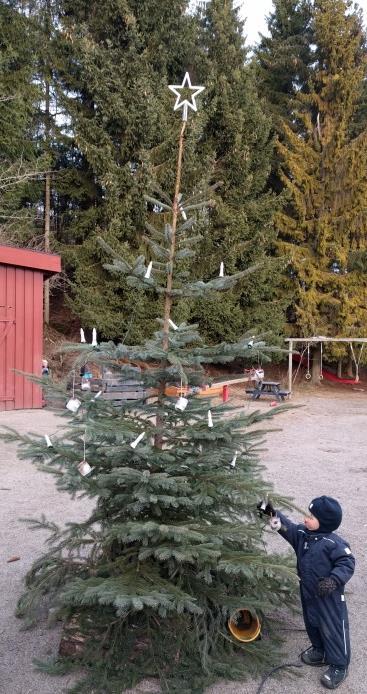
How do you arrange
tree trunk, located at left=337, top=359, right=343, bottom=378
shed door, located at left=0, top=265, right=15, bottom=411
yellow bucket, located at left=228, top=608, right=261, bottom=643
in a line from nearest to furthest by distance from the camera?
yellow bucket, located at left=228, top=608, right=261, bottom=643 < shed door, located at left=0, top=265, right=15, bottom=411 < tree trunk, located at left=337, top=359, right=343, bottom=378

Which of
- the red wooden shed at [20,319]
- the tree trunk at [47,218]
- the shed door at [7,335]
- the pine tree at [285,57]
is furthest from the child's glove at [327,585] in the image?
the pine tree at [285,57]

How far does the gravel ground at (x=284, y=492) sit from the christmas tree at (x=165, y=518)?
18 cm

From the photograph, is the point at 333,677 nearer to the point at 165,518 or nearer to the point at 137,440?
the point at 165,518

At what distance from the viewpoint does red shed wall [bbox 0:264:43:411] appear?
13023 millimetres

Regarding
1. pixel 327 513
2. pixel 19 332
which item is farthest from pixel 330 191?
pixel 327 513

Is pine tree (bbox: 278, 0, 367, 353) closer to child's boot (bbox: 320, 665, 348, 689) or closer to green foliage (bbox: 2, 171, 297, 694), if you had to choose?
green foliage (bbox: 2, 171, 297, 694)

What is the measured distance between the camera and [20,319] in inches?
524

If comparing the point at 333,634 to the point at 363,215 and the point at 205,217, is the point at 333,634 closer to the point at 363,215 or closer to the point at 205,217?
the point at 205,217

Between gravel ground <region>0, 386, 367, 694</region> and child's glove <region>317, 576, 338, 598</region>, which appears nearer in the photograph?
child's glove <region>317, 576, 338, 598</region>

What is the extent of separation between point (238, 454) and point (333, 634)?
1.09 m

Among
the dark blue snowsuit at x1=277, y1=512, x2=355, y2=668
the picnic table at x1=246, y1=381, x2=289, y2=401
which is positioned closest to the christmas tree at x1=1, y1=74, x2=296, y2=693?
the dark blue snowsuit at x1=277, y1=512, x2=355, y2=668

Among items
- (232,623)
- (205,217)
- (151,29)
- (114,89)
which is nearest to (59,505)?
(232,623)

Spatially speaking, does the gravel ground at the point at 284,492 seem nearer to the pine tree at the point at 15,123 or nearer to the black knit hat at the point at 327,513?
the black knit hat at the point at 327,513

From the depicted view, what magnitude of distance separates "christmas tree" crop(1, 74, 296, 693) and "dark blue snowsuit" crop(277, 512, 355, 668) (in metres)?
0.15
